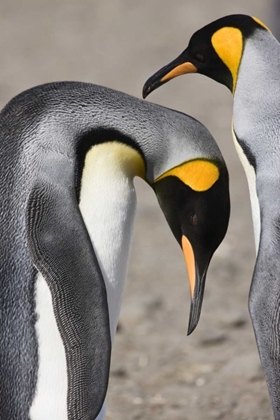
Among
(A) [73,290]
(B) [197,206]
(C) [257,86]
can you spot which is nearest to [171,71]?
(C) [257,86]

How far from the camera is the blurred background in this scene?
3.35 metres

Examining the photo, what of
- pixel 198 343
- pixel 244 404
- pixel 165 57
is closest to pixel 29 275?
pixel 244 404

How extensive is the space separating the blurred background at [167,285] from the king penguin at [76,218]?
0.72 meters

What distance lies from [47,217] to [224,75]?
27.3 inches

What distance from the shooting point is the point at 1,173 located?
2562mm

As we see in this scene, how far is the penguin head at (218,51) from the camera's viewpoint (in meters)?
2.62

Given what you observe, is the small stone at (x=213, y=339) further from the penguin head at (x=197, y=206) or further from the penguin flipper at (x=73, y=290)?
the penguin flipper at (x=73, y=290)

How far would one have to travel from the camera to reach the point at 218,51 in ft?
8.79

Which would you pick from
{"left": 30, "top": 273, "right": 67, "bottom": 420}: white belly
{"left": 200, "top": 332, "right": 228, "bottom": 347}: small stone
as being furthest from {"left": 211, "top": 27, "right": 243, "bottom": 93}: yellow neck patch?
{"left": 200, "top": 332, "right": 228, "bottom": 347}: small stone

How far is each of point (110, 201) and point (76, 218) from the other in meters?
0.15

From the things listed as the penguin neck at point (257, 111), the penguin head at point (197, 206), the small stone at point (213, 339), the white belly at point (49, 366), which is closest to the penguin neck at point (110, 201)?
the penguin head at point (197, 206)

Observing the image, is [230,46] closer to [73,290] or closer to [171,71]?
[171,71]

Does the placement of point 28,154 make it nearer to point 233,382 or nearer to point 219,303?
point 233,382

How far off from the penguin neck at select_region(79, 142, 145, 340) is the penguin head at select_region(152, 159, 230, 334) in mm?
101
